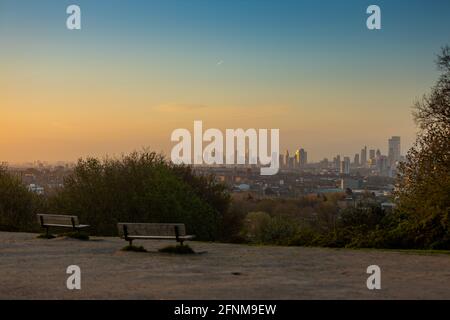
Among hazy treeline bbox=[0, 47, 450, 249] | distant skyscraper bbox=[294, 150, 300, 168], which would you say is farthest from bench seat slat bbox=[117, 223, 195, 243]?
distant skyscraper bbox=[294, 150, 300, 168]

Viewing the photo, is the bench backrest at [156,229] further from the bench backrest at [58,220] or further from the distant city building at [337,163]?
the distant city building at [337,163]

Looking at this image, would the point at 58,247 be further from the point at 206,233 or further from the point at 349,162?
the point at 349,162

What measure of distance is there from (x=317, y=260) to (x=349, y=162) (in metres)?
37.5

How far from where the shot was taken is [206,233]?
4712 cm

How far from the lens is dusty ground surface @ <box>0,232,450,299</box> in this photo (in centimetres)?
1148

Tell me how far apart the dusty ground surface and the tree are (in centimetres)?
456

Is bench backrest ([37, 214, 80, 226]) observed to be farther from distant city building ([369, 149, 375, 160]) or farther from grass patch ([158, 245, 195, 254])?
distant city building ([369, 149, 375, 160])

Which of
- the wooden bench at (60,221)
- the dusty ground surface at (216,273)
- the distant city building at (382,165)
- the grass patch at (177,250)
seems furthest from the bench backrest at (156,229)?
the distant city building at (382,165)

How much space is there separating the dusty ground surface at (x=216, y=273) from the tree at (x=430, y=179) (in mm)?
4559

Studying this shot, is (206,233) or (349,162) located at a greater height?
(349,162)
